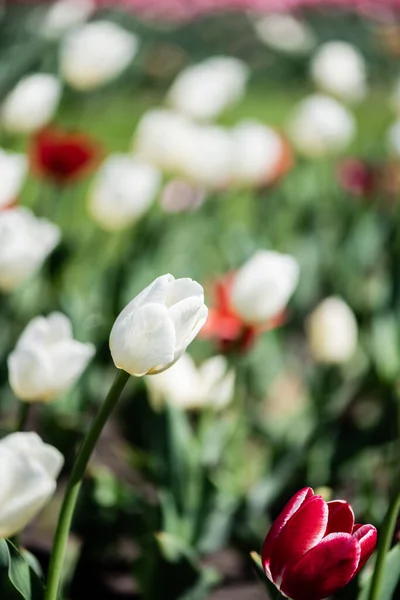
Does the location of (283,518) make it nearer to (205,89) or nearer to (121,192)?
(121,192)

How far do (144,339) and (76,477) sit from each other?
0.12 meters

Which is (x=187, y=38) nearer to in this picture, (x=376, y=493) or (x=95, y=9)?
(x=95, y=9)

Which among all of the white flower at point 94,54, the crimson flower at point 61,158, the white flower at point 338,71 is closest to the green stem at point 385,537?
the crimson flower at point 61,158

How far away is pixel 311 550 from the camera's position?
0.65 meters

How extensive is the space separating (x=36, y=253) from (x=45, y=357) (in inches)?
12.7

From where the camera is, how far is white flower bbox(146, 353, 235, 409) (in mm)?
1224

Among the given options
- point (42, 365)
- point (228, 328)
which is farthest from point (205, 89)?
point (42, 365)

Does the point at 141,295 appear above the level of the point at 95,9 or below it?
above

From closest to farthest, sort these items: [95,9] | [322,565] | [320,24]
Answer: [322,565] < [95,9] < [320,24]

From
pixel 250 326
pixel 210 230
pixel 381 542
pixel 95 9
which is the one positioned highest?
pixel 381 542

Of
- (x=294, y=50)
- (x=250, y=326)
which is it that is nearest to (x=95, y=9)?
(x=294, y=50)

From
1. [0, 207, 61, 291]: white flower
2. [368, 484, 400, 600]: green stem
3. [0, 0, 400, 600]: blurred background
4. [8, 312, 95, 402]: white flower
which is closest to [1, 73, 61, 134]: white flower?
[0, 0, 400, 600]: blurred background

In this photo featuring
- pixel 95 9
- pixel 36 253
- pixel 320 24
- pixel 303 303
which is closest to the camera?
pixel 36 253

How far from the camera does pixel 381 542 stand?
2.37ft
